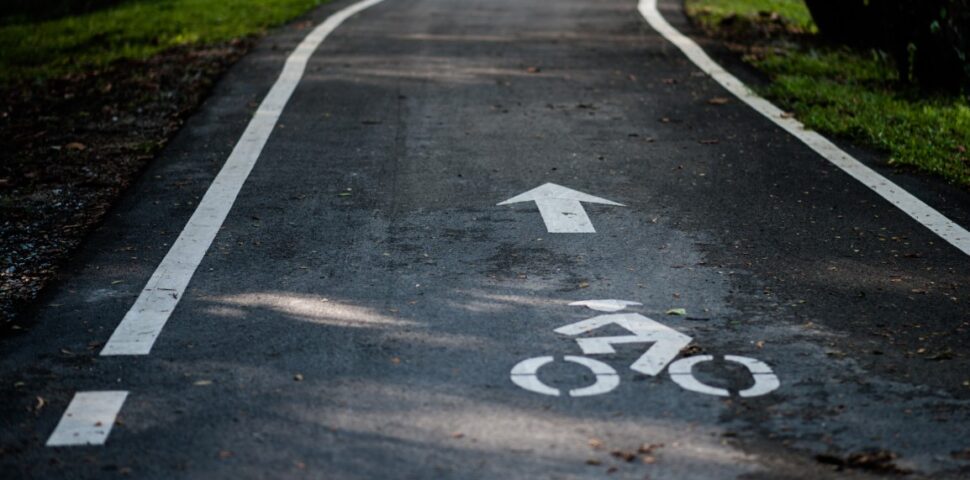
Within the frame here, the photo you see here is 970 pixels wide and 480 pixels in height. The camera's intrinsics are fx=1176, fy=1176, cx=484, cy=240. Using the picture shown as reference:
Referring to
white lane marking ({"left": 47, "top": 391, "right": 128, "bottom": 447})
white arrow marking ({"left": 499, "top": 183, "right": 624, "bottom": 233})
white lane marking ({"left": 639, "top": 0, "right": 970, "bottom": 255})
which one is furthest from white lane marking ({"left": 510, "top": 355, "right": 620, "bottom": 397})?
white lane marking ({"left": 639, "top": 0, "right": 970, "bottom": 255})

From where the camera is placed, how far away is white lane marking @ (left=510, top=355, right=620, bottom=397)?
14.6ft

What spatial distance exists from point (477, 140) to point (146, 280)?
3.66m

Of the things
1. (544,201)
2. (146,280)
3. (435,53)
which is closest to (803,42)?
(435,53)

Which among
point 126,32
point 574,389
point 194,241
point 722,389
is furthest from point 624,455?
point 126,32

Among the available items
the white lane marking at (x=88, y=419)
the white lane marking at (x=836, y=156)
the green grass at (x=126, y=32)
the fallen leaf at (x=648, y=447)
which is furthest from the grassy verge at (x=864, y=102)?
the green grass at (x=126, y=32)

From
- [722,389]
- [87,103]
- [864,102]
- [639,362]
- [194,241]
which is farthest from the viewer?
[87,103]

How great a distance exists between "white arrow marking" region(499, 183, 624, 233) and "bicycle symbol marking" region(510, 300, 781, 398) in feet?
4.84

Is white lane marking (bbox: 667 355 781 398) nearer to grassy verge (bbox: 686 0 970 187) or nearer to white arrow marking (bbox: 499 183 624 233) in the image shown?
white arrow marking (bbox: 499 183 624 233)

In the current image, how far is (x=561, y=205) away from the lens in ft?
23.4

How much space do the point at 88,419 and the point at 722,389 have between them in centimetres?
234

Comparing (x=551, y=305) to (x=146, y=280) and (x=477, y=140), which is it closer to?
(x=146, y=280)

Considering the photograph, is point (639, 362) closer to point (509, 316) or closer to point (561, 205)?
point (509, 316)

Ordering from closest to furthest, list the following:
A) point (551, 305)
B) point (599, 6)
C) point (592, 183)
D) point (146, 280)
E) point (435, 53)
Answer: point (551, 305), point (146, 280), point (592, 183), point (435, 53), point (599, 6)

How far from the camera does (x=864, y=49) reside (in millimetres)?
12852
